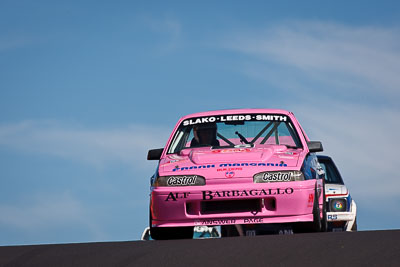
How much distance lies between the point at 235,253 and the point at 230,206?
2.86m

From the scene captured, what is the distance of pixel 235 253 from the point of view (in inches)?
231

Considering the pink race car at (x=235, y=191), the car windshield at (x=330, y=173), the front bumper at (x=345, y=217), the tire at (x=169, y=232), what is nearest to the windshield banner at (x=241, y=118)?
the pink race car at (x=235, y=191)

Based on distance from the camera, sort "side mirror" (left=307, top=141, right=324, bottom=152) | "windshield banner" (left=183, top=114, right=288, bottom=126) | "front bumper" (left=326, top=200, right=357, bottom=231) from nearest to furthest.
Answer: "side mirror" (left=307, top=141, right=324, bottom=152)
"windshield banner" (left=183, top=114, right=288, bottom=126)
"front bumper" (left=326, top=200, right=357, bottom=231)

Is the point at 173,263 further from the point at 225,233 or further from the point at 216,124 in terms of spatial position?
the point at 225,233

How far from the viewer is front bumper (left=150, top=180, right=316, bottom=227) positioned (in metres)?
8.62

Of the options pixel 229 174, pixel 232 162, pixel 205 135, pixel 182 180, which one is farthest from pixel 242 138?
pixel 182 180

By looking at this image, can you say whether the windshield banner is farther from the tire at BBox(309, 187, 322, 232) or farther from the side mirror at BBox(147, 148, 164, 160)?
the tire at BBox(309, 187, 322, 232)

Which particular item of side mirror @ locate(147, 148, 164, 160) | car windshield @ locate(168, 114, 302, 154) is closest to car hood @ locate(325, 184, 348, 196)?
car windshield @ locate(168, 114, 302, 154)

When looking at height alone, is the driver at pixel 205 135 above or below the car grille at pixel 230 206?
above

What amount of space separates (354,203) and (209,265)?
8103 millimetres

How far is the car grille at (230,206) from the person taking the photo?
341 inches

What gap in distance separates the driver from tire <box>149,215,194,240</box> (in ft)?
4.39

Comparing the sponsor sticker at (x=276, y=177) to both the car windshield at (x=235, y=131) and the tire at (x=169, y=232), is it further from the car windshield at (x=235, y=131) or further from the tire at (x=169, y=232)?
the car windshield at (x=235, y=131)

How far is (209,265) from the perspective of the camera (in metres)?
5.38
